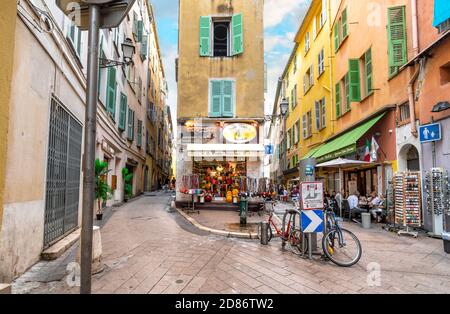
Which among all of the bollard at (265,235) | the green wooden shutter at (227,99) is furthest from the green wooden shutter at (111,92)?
the bollard at (265,235)

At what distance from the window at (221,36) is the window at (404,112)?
8071mm

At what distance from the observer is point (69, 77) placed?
699 centimetres

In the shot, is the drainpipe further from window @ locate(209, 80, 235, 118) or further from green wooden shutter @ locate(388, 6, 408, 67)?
window @ locate(209, 80, 235, 118)

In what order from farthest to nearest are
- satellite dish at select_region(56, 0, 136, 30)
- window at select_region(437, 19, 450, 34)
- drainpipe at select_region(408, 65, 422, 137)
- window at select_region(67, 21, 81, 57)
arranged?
drainpipe at select_region(408, 65, 422, 137)
window at select_region(437, 19, 450, 34)
window at select_region(67, 21, 81, 57)
satellite dish at select_region(56, 0, 136, 30)

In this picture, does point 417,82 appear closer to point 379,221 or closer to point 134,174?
point 379,221

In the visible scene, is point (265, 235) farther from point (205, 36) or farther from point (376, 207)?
point (205, 36)

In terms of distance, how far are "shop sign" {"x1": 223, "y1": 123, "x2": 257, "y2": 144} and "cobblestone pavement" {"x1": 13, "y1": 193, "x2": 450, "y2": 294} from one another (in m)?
7.69

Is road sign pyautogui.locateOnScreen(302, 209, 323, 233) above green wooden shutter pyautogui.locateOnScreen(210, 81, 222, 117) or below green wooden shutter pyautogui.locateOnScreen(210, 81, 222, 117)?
below

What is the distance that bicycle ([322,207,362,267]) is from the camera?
5.31 meters

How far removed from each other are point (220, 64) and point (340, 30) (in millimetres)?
6930

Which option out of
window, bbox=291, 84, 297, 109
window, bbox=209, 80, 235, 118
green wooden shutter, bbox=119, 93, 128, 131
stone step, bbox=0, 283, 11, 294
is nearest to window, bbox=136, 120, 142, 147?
green wooden shutter, bbox=119, 93, 128, 131

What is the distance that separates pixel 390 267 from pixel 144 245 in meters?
5.04

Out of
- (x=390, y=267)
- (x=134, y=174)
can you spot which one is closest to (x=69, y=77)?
(x=390, y=267)

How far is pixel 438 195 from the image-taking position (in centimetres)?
815
